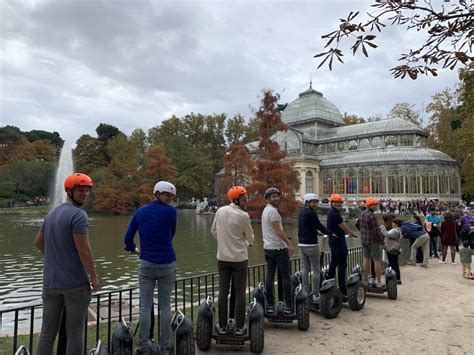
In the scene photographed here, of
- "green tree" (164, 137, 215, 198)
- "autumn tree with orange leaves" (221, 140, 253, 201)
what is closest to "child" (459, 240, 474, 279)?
"autumn tree with orange leaves" (221, 140, 253, 201)

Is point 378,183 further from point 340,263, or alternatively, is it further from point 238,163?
point 340,263

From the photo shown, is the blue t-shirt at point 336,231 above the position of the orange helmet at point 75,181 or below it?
below

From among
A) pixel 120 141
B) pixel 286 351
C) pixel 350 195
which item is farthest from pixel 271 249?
pixel 120 141

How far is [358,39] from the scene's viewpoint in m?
2.65

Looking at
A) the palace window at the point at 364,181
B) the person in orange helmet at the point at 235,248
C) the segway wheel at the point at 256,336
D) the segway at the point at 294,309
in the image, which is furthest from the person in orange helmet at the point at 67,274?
the palace window at the point at 364,181

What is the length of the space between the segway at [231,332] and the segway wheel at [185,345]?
482 mm

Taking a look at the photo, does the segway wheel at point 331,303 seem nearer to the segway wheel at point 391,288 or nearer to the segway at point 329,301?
the segway at point 329,301

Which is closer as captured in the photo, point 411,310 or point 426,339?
point 426,339

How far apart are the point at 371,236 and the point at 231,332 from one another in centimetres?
406

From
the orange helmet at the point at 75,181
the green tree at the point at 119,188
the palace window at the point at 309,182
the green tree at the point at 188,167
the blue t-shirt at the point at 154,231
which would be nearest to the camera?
the orange helmet at the point at 75,181

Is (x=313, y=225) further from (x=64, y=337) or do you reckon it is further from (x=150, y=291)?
(x=64, y=337)

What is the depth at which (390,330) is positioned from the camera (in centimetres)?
551

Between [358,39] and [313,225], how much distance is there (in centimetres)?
388

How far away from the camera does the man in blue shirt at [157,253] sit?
4176 mm
